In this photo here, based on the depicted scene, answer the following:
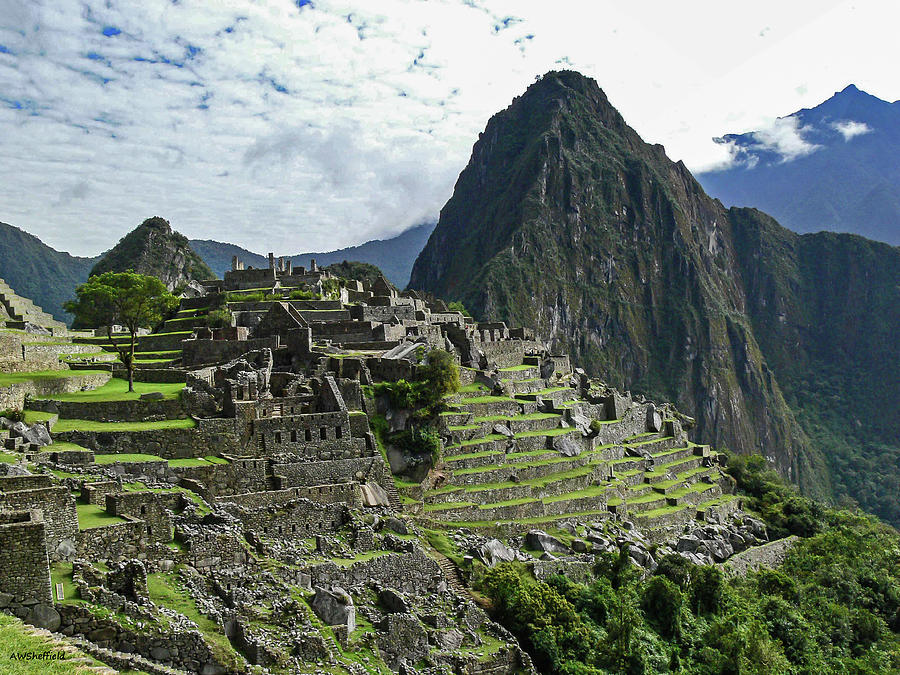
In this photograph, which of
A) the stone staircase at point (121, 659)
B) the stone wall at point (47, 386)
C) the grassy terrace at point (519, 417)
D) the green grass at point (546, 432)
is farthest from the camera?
the green grass at point (546, 432)

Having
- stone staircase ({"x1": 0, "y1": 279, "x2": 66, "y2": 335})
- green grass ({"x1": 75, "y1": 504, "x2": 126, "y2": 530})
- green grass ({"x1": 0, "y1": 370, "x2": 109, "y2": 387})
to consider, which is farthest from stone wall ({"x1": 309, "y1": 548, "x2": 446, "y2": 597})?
stone staircase ({"x1": 0, "y1": 279, "x2": 66, "y2": 335})

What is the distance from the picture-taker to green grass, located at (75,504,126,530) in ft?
47.8

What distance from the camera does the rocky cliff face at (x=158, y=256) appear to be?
312 ft

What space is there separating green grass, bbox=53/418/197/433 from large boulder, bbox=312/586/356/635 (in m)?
7.66

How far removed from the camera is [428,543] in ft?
78.5

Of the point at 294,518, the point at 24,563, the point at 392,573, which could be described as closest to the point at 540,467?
the point at 392,573

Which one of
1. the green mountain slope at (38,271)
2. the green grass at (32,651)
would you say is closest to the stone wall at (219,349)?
the green grass at (32,651)

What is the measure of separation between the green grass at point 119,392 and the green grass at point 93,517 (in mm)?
8068

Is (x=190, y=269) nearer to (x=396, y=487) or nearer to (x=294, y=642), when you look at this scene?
(x=396, y=487)

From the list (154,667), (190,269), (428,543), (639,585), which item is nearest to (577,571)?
(639,585)

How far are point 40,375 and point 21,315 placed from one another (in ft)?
76.2

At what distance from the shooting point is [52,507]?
13844 millimetres

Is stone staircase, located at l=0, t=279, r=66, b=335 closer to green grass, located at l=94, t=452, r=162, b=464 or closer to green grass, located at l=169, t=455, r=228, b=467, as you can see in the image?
green grass, located at l=94, t=452, r=162, b=464
